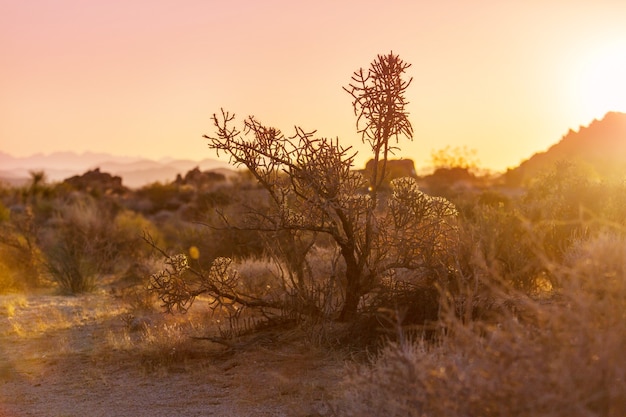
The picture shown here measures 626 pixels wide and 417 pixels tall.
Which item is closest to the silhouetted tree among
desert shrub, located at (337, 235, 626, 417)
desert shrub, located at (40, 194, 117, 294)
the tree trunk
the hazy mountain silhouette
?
the tree trunk

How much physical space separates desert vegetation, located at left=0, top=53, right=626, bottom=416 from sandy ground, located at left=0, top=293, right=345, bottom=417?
1.9 inches

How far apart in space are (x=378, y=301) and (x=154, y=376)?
121 inches

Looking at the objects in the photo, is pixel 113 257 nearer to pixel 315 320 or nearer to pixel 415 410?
pixel 315 320

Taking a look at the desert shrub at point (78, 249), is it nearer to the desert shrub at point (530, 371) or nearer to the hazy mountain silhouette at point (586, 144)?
the desert shrub at point (530, 371)

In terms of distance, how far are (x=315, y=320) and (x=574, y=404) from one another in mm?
5763

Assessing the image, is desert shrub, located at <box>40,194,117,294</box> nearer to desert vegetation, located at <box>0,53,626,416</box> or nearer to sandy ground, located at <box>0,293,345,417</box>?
desert vegetation, located at <box>0,53,626,416</box>

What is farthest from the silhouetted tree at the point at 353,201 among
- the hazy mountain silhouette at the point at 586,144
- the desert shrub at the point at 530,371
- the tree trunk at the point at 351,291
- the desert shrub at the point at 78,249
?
the hazy mountain silhouette at the point at 586,144

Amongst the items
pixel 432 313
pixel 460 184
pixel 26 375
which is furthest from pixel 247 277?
pixel 460 184

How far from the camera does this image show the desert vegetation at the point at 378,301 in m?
4.88

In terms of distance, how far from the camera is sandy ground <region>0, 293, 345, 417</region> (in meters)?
8.10

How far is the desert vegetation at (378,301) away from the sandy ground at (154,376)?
0.16 feet

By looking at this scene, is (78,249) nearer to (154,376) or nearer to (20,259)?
(20,259)

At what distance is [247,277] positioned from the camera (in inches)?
574

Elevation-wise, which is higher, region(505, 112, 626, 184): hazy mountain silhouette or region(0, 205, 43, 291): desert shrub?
region(505, 112, 626, 184): hazy mountain silhouette
